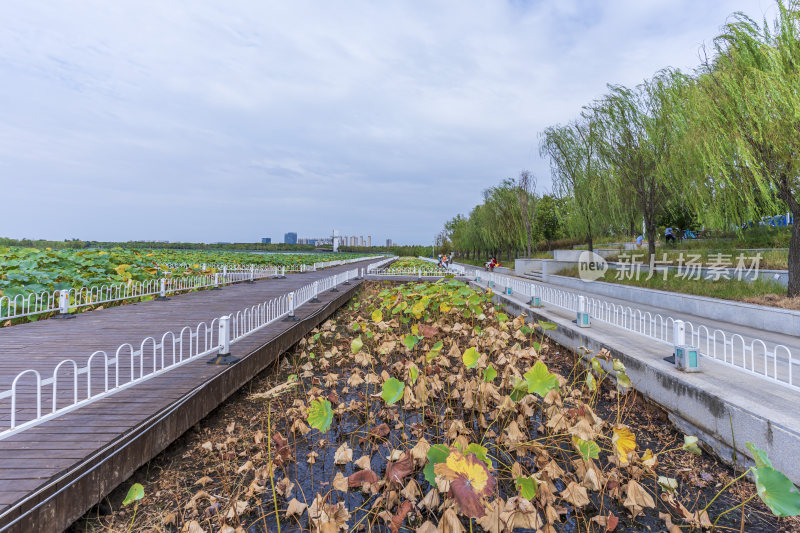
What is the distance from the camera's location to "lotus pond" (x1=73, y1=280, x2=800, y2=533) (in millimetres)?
2291

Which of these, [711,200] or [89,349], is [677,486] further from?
[711,200]

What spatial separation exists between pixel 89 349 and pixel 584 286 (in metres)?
14.8

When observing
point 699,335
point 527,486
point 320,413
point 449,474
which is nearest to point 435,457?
point 449,474

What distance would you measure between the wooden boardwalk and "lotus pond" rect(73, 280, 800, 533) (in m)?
0.31

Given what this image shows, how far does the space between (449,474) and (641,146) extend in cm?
1426

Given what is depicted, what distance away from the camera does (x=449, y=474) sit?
2.00 m

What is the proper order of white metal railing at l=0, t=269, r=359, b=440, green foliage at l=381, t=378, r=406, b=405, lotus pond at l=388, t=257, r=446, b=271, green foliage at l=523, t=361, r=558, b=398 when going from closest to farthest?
white metal railing at l=0, t=269, r=359, b=440 < green foliage at l=523, t=361, r=558, b=398 < green foliage at l=381, t=378, r=406, b=405 < lotus pond at l=388, t=257, r=446, b=271

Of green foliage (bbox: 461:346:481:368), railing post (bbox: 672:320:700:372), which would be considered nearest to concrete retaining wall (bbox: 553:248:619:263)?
railing post (bbox: 672:320:700:372)

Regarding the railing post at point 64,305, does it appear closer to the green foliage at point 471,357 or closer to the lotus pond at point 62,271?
the lotus pond at point 62,271

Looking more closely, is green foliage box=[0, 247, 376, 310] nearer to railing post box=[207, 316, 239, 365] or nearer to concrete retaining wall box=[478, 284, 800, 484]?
railing post box=[207, 316, 239, 365]

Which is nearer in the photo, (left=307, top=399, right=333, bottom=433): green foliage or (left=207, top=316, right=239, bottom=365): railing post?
(left=307, top=399, right=333, bottom=433): green foliage

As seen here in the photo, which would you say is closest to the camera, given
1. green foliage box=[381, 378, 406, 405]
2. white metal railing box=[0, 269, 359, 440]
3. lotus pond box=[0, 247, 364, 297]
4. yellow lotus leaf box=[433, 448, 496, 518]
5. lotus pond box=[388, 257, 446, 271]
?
yellow lotus leaf box=[433, 448, 496, 518]

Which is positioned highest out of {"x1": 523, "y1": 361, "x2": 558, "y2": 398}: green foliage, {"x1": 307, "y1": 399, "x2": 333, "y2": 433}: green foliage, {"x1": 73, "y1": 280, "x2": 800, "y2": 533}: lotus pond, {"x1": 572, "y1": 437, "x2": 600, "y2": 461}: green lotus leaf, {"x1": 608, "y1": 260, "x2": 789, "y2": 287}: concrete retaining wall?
{"x1": 608, "y1": 260, "x2": 789, "y2": 287}: concrete retaining wall

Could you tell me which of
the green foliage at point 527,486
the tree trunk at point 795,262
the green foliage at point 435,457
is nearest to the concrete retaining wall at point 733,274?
the tree trunk at point 795,262
